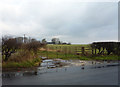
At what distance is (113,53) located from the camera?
16.2 meters

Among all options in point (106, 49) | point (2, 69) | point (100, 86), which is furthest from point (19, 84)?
point (106, 49)

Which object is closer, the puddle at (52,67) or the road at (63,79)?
the road at (63,79)

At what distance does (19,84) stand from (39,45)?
871 cm

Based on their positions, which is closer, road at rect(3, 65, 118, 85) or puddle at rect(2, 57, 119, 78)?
road at rect(3, 65, 118, 85)

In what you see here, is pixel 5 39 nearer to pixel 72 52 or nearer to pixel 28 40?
pixel 28 40

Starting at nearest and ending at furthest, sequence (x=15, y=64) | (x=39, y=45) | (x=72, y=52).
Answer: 1. (x=15, y=64)
2. (x=39, y=45)
3. (x=72, y=52)

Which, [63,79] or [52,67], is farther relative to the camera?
[52,67]

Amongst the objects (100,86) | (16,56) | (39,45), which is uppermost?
(39,45)

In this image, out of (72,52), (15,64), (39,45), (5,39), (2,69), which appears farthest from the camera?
(72,52)

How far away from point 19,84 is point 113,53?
1608cm

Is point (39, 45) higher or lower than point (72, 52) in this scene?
higher

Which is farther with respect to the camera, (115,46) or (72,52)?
(72,52)

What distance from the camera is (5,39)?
353 inches

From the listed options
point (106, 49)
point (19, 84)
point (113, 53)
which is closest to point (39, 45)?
point (19, 84)
